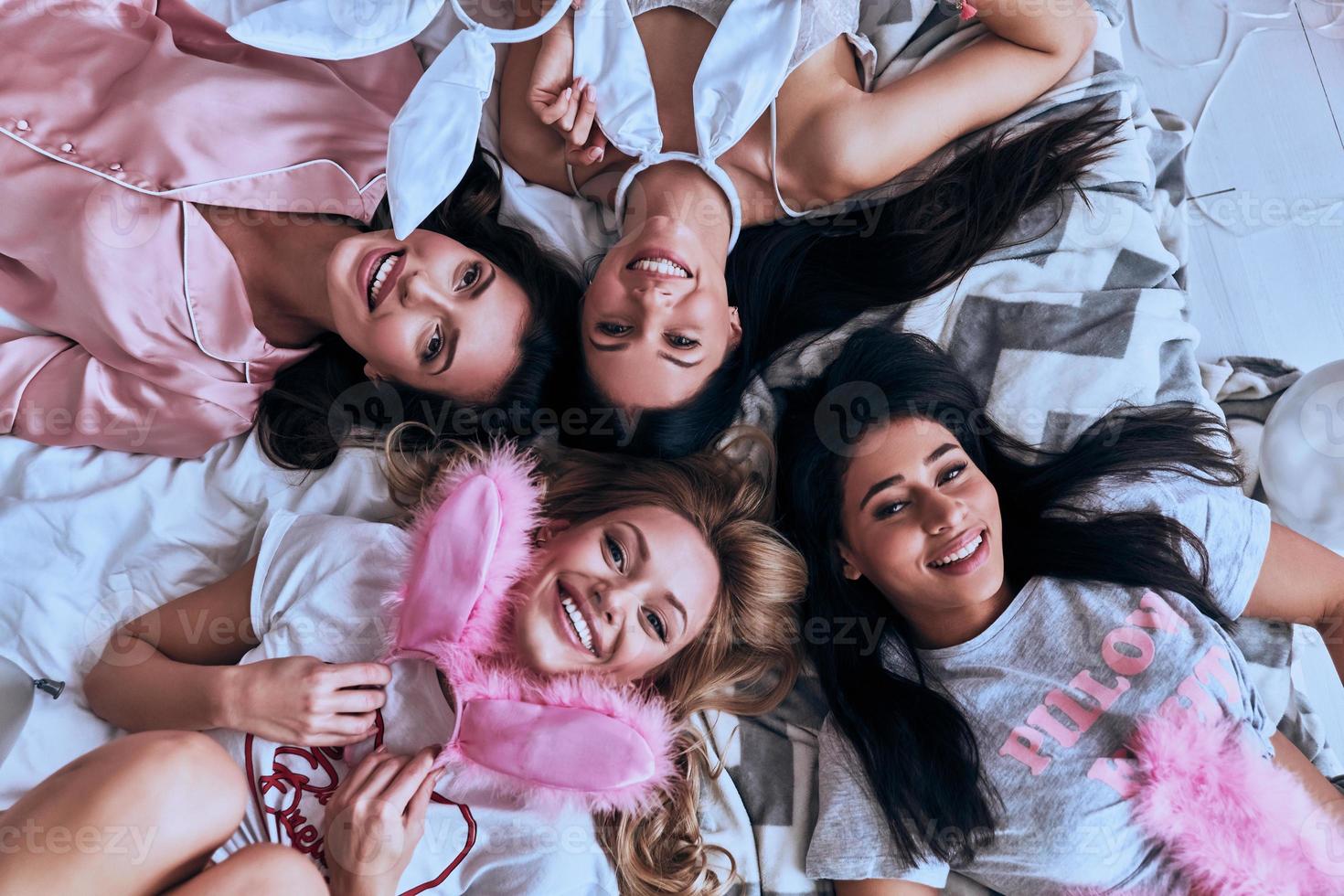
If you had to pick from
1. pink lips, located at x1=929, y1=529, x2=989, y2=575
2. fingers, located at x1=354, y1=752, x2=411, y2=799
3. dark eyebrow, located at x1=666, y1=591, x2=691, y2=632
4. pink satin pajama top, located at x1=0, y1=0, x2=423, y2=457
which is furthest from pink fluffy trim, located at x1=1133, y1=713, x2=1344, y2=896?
pink satin pajama top, located at x1=0, y1=0, x2=423, y2=457

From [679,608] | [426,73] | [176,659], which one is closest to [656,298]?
[679,608]

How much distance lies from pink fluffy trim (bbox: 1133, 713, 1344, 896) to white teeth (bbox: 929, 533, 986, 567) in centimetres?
33

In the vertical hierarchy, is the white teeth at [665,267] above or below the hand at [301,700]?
above

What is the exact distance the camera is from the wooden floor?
6.23ft

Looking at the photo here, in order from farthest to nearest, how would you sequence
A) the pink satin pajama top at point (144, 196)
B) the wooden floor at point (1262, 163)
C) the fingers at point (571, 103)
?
1. the wooden floor at point (1262, 163)
2. the fingers at point (571, 103)
3. the pink satin pajama top at point (144, 196)

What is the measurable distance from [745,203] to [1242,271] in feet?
3.20

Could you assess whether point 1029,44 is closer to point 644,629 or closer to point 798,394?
point 798,394

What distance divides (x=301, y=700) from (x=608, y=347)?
66cm

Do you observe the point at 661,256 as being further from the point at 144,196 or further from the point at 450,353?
the point at 144,196

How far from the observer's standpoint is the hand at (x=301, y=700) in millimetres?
1337

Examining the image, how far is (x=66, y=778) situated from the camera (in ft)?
3.63

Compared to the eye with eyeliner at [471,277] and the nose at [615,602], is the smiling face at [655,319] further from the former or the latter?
the nose at [615,602]

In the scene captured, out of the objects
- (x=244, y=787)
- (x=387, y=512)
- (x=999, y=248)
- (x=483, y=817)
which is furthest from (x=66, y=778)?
(x=999, y=248)

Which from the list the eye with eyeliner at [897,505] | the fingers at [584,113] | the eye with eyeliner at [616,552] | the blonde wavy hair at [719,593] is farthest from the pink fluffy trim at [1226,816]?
the fingers at [584,113]
